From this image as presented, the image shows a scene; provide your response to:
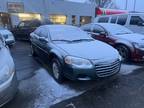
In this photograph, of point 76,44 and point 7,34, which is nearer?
point 76,44

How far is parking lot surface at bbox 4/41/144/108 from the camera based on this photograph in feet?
14.3

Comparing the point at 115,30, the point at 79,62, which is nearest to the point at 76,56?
the point at 79,62

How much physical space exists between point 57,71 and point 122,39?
9.96 feet

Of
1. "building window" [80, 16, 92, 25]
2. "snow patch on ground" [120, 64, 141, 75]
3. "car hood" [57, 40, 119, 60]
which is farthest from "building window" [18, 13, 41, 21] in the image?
"car hood" [57, 40, 119, 60]

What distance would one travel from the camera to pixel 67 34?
6.48m

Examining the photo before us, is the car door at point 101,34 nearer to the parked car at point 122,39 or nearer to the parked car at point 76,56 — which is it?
the parked car at point 122,39

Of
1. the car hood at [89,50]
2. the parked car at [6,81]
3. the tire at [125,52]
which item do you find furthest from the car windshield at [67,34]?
the parked car at [6,81]

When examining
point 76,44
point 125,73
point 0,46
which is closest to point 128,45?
point 125,73

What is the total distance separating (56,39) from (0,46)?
1676 millimetres

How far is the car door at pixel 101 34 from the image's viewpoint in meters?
7.98

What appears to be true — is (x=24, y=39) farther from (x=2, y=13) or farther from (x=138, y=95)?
(x=138, y=95)

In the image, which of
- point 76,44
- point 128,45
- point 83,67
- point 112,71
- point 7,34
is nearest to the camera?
point 83,67

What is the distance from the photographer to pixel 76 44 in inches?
231

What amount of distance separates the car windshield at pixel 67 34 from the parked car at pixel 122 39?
148 centimetres
